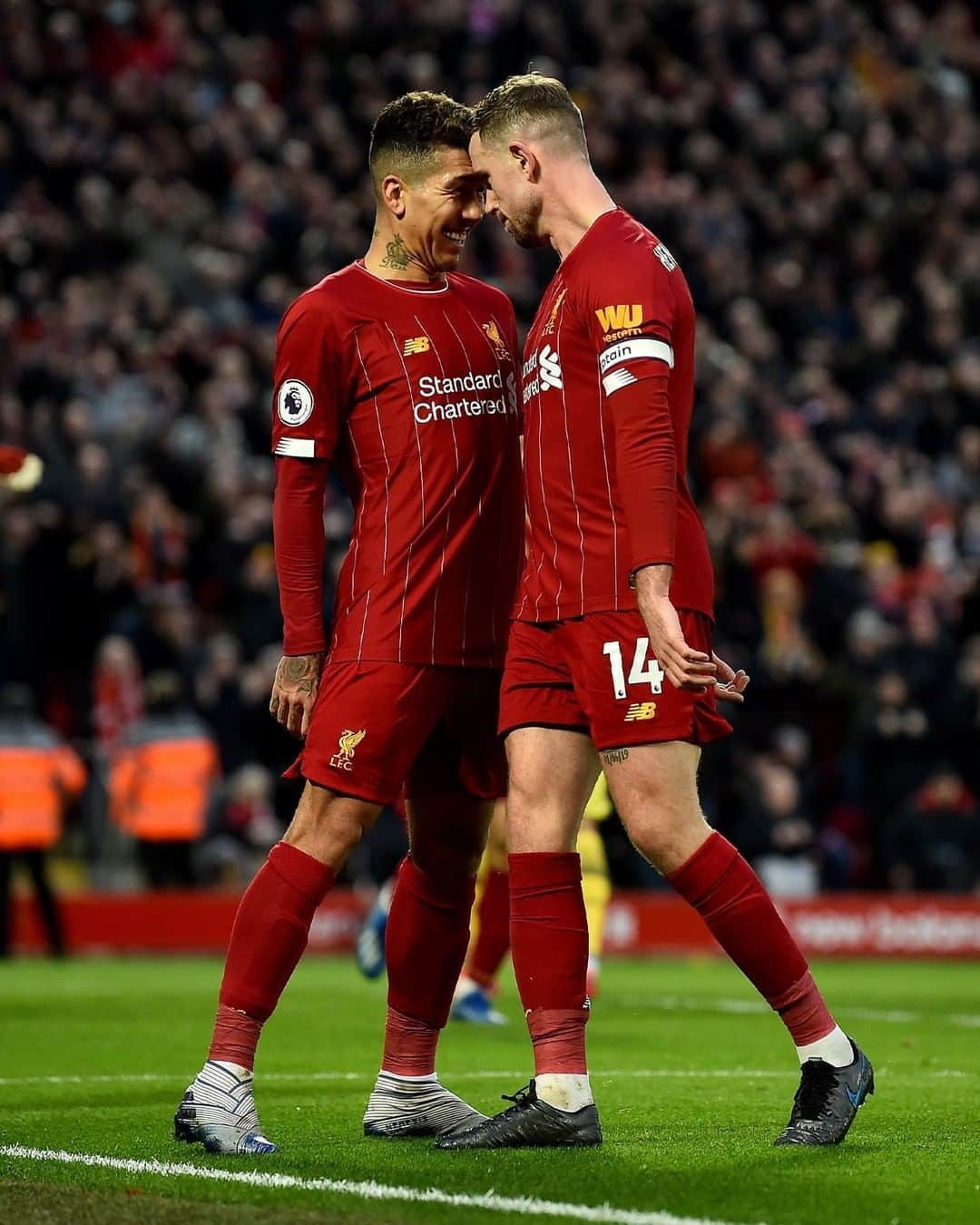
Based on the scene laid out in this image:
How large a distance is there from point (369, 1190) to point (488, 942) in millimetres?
5038

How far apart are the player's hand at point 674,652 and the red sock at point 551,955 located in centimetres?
62

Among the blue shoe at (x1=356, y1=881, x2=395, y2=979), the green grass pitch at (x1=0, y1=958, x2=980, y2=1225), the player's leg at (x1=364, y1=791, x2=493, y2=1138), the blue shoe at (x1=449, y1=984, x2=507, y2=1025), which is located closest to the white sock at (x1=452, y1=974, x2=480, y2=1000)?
the blue shoe at (x1=449, y1=984, x2=507, y2=1025)

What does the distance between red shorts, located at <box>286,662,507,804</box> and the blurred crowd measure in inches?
400

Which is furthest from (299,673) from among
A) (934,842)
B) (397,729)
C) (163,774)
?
(934,842)

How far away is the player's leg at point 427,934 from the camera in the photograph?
19.4 feet

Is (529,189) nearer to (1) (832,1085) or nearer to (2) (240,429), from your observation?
(1) (832,1085)

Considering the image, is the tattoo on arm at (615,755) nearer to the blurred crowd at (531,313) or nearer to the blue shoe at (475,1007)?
the blue shoe at (475,1007)

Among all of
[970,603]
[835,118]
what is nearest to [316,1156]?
[970,603]

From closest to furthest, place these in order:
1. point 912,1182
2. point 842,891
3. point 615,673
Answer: point 912,1182 < point 615,673 < point 842,891

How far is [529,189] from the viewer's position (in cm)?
560

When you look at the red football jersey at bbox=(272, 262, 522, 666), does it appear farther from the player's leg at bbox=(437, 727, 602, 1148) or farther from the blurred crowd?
the blurred crowd

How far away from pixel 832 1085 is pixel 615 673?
1.13 metres

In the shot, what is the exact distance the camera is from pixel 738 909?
17.6 feet

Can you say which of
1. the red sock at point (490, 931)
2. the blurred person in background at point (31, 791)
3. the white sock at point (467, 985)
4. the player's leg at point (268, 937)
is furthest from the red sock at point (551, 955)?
the blurred person in background at point (31, 791)
